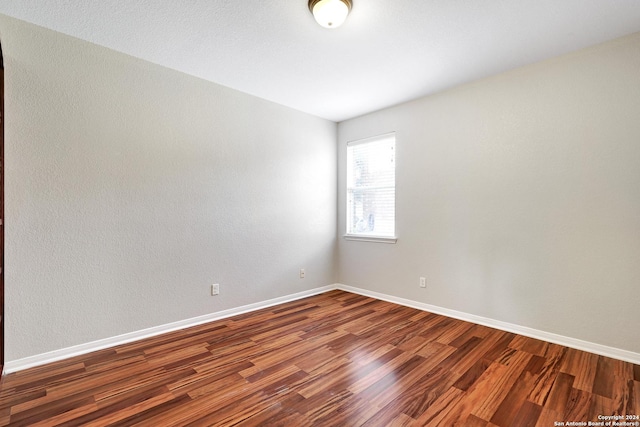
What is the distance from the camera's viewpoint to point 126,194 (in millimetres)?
2662

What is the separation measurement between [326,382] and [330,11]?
2.50m

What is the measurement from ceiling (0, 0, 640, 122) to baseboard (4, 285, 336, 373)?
98.9 inches

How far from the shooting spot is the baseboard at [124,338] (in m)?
2.21

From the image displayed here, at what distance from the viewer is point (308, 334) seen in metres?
2.83

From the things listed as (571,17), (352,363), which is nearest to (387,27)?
(571,17)

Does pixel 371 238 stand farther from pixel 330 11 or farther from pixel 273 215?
pixel 330 11

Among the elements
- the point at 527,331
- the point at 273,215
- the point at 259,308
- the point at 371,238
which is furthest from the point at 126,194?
the point at 527,331

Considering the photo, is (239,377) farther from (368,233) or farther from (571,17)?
(571,17)

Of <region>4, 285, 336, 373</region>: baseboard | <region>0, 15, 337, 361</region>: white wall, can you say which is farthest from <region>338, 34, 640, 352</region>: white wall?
<region>4, 285, 336, 373</region>: baseboard

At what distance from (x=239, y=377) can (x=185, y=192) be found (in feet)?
6.03

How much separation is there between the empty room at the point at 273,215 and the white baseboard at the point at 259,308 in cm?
2

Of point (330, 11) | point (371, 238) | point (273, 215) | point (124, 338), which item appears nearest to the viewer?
point (330, 11)

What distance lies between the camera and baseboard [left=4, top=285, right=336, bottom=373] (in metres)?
2.21

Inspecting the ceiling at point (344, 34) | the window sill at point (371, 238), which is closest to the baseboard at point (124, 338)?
the window sill at point (371, 238)
